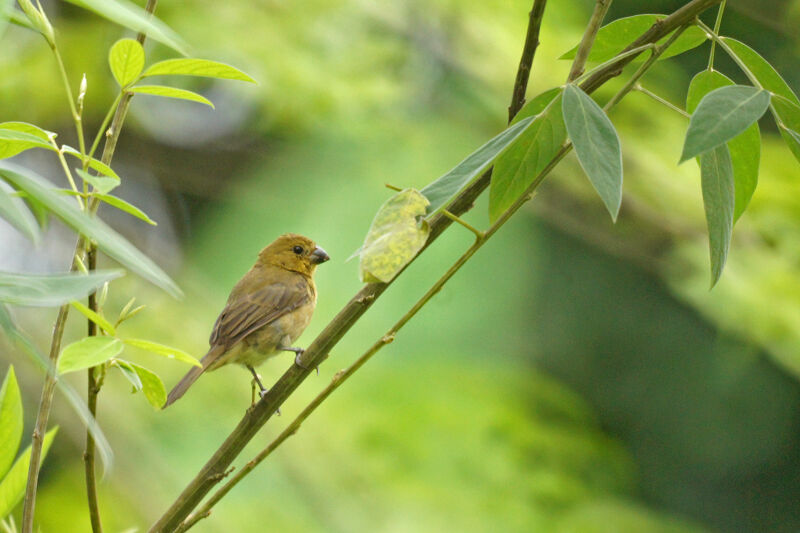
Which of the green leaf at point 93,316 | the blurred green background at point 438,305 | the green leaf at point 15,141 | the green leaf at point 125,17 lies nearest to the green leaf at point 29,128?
the green leaf at point 15,141

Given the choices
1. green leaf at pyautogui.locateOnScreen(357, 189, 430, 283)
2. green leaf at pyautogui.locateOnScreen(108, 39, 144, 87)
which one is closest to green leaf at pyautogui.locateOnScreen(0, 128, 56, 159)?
green leaf at pyautogui.locateOnScreen(108, 39, 144, 87)

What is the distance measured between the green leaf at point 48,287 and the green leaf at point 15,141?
31cm

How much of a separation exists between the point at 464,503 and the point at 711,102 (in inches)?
145

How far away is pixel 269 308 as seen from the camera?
3.78 meters

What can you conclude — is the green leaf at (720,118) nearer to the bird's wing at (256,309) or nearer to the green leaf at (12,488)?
the green leaf at (12,488)

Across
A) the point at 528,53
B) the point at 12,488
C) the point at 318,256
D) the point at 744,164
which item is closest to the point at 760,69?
the point at 744,164

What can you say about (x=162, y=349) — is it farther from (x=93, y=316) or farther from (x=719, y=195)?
(x=719, y=195)

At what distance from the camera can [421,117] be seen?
225 inches

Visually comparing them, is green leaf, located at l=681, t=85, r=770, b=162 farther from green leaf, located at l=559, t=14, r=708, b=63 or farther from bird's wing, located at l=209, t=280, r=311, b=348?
bird's wing, located at l=209, t=280, r=311, b=348

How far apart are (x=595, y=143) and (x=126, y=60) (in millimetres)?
643

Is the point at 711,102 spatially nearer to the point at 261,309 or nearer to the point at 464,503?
the point at 261,309

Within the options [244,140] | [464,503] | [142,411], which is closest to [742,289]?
[464,503]

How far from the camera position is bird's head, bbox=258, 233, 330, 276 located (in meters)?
4.20

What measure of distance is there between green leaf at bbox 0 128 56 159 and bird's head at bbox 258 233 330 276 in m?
3.09
